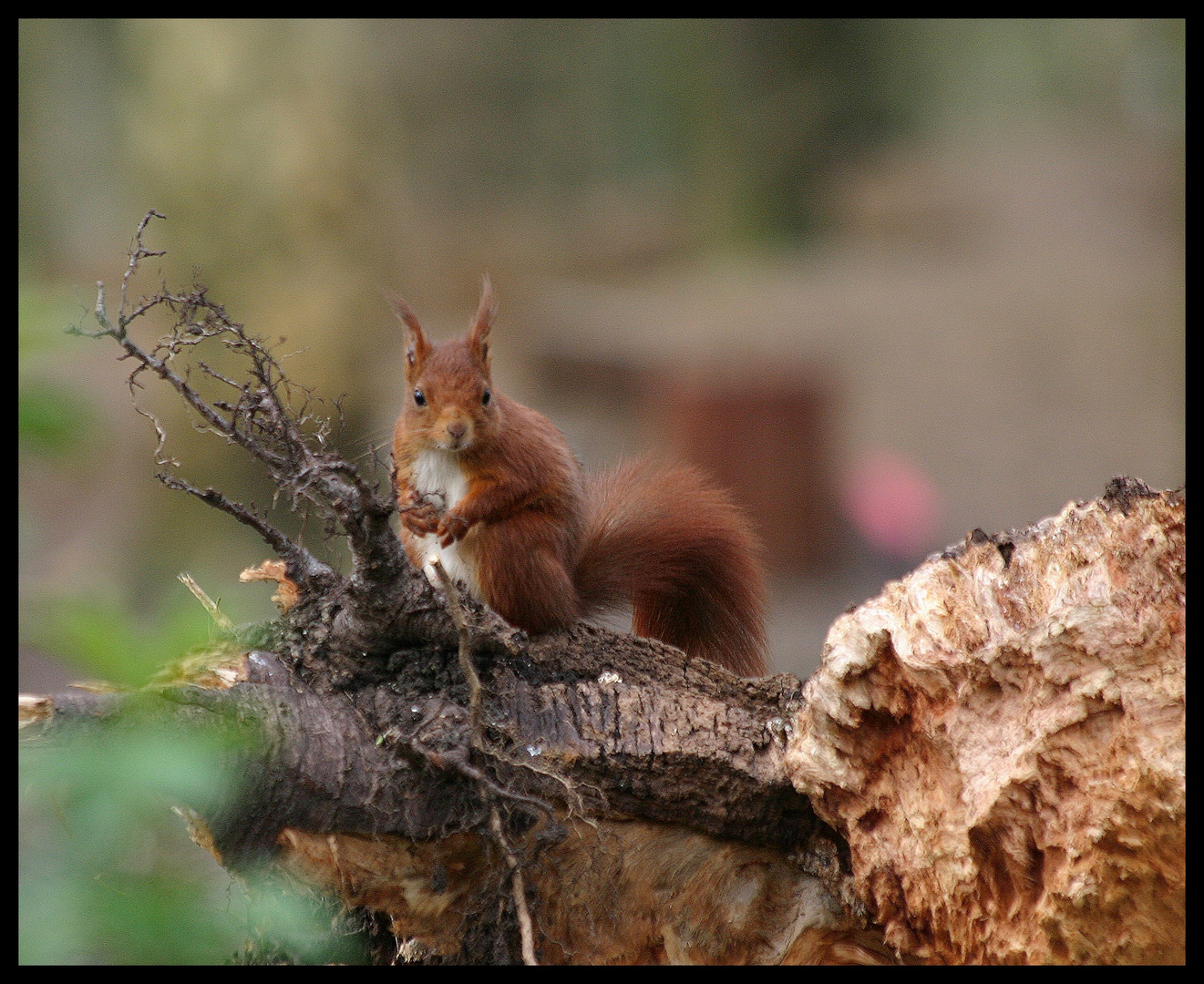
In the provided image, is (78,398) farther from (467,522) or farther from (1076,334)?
(1076,334)

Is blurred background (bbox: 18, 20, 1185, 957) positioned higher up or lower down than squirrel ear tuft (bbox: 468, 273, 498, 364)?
higher up

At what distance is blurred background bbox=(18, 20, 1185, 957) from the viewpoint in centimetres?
427

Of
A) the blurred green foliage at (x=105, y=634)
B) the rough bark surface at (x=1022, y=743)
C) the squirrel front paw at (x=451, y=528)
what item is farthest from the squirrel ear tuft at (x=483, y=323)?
the blurred green foliage at (x=105, y=634)

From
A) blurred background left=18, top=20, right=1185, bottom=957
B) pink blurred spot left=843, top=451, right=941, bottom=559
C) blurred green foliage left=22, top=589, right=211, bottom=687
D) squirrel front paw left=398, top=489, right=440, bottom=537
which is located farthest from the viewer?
pink blurred spot left=843, top=451, right=941, bottom=559

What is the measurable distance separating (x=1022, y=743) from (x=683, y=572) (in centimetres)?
72

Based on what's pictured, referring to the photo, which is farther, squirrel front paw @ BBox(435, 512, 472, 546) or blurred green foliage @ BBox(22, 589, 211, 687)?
squirrel front paw @ BBox(435, 512, 472, 546)

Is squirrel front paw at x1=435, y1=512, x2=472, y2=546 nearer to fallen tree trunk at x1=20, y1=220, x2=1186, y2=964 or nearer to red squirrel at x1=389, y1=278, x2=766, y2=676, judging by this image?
red squirrel at x1=389, y1=278, x2=766, y2=676

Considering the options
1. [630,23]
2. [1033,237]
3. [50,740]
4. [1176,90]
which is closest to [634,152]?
[630,23]

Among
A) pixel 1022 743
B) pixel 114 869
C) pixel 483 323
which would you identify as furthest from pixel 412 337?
pixel 114 869

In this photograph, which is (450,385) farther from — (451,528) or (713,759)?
(713,759)

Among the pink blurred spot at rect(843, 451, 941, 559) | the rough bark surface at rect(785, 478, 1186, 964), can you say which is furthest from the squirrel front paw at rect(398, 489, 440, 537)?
the pink blurred spot at rect(843, 451, 941, 559)

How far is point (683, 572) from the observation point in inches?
69.3

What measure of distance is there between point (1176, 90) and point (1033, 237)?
5.14 ft

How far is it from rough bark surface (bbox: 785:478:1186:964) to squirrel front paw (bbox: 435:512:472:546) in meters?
0.56
